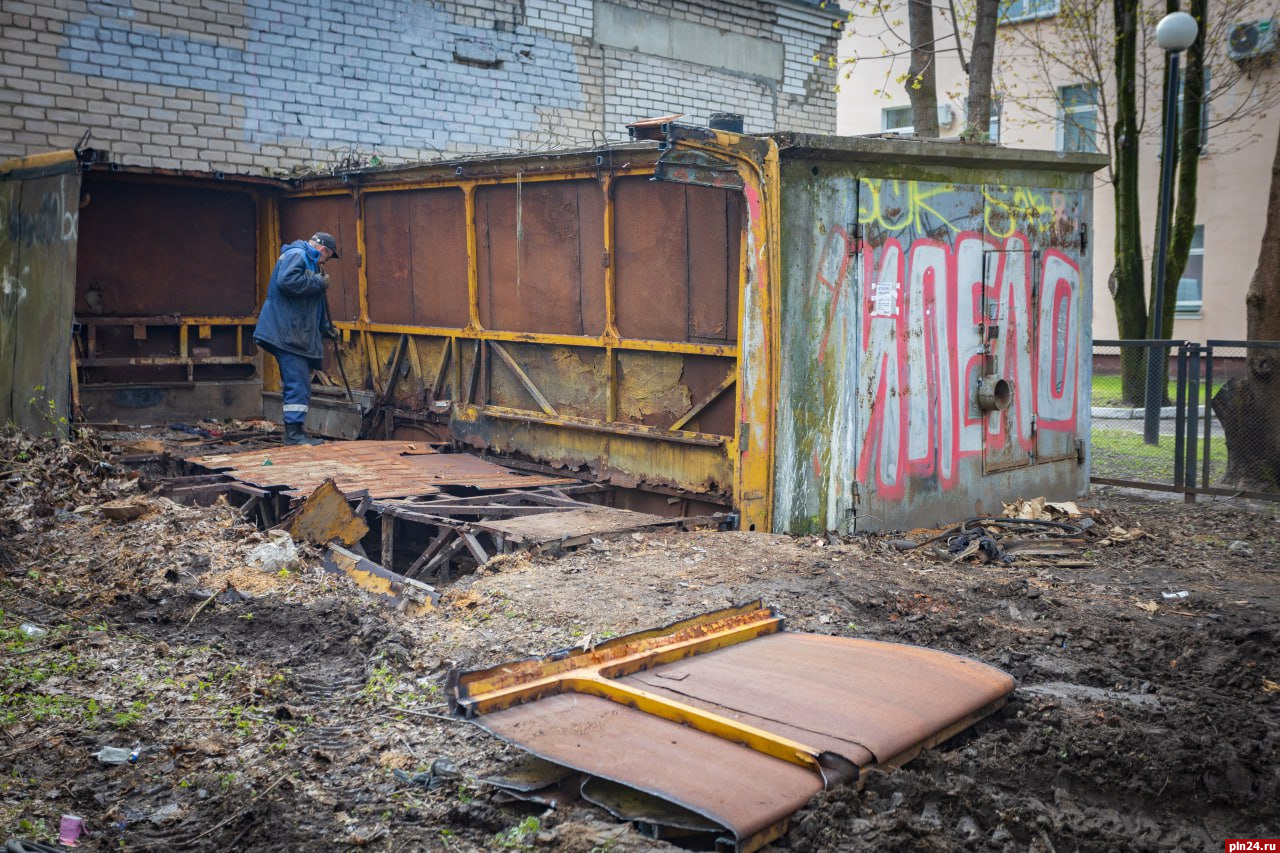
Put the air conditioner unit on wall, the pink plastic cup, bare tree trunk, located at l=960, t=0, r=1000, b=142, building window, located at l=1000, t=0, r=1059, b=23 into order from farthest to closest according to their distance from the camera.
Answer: building window, located at l=1000, t=0, r=1059, b=23 < the air conditioner unit on wall < bare tree trunk, located at l=960, t=0, r=1000, b=142 < the pink plastic cup

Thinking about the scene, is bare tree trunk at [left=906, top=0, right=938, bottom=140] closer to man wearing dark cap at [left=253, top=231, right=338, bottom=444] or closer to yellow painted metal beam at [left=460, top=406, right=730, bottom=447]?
yellow painted metal beam at [left=460, top=406, right=730, bottom=447]

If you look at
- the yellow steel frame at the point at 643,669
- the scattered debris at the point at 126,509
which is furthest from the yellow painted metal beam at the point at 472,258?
the yellow steel frame at the point at 643,669

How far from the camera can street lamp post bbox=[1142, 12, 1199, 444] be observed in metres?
11.0

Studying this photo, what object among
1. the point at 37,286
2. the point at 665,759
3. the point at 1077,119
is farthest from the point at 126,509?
the point at 1077,119

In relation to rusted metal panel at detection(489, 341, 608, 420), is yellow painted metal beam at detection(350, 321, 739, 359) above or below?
above

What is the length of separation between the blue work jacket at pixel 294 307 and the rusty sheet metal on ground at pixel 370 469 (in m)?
1.23

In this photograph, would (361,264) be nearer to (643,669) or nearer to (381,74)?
(381,74)

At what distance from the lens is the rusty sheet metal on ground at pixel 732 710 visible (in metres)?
3.37

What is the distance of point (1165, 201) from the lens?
40.2 ft

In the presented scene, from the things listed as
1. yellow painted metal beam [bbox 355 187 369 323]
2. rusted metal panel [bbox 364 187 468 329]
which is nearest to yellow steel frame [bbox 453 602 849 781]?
rusted metal panel [bbox 364 187 468 329]

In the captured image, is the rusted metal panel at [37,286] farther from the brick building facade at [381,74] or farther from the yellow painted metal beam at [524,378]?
the yellow painted metal beam at [524,378]

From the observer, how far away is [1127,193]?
50.4ft

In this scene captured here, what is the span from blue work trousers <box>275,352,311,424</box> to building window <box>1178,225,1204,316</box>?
1661cm

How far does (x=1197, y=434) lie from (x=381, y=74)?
10.9 meters
